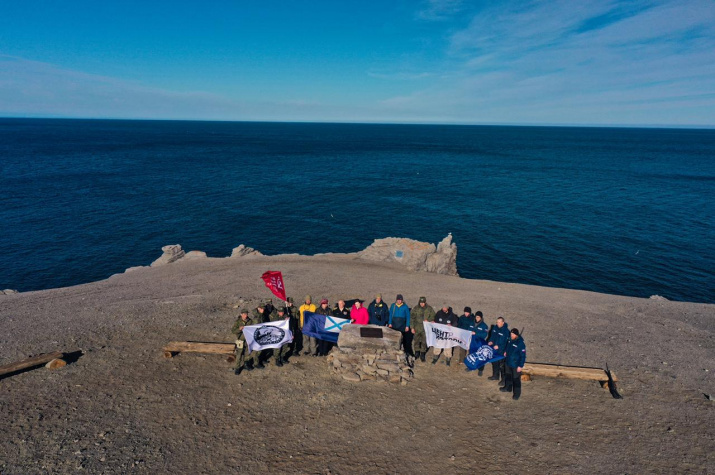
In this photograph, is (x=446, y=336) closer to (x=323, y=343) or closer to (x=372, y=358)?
(x=372, y=358)

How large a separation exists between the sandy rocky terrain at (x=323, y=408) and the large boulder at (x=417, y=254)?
12.1m

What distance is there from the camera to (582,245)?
43875 mm

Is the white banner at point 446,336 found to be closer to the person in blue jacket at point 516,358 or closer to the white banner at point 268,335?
the person in blue jacket at point 516,358

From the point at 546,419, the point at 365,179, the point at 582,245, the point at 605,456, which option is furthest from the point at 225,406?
A: the point at 365,179

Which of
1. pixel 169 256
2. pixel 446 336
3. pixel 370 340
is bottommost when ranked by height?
pixel 169 256

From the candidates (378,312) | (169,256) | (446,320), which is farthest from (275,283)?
(169,256)

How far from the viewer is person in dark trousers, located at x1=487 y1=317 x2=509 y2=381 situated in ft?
46.1

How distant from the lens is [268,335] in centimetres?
1481

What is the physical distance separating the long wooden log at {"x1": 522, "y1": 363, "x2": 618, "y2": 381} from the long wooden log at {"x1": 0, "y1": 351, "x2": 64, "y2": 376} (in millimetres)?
18647

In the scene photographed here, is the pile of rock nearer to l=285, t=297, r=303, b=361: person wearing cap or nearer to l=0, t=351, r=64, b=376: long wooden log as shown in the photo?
l=285, t=297, r=303, b=361: person wearing cap

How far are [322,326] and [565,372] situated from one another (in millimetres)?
9910

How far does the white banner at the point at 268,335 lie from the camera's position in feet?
47.7

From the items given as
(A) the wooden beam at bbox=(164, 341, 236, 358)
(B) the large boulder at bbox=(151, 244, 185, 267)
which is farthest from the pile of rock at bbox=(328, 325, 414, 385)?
(B) the large boulder at bbox=(151, 244, 185, 267)

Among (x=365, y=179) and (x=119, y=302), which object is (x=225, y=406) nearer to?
(x=119, y=302)
